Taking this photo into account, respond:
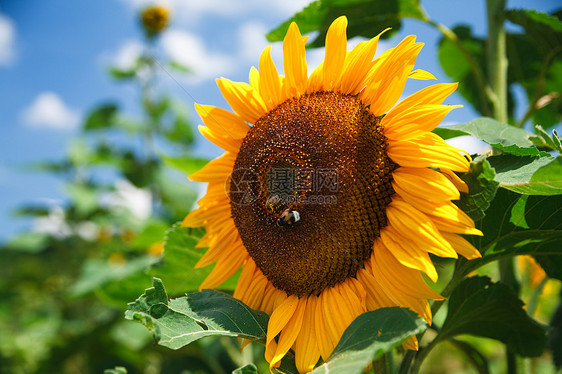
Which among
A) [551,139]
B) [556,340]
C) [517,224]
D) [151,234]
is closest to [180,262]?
[517,224]

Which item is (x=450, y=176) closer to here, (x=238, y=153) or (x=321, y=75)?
(x=321, y=75)

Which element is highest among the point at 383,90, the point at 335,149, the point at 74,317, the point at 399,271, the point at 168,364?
the point at 383,90

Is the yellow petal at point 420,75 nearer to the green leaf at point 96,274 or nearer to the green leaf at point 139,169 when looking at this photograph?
the green leaf at point 96,274

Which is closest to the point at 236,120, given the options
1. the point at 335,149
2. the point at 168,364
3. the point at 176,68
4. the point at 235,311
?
the point at 335,149

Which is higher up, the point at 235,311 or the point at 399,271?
the point at 399,271

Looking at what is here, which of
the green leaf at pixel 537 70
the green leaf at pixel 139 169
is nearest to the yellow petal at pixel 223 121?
the green leaf at pixel 537 70

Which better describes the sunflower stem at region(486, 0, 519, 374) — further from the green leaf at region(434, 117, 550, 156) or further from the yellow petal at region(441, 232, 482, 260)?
the yellow petal at region(441, 232, 482, 260)

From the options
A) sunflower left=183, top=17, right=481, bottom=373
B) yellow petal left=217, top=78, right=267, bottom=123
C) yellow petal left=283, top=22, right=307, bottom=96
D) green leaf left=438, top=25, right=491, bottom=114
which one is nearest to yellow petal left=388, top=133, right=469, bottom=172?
sunflower left=183, top=17, right=481, bottom=373
